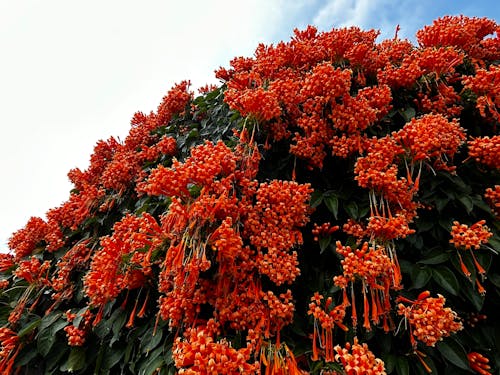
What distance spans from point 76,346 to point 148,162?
1521mm

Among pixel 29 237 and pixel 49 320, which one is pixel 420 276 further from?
pixel 29 237

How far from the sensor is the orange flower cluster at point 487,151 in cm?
193

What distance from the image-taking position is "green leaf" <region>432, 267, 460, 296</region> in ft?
5.40

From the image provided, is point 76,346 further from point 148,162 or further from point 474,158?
point 474,158

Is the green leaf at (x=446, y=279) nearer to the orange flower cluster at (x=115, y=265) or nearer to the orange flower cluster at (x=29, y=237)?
the orange flower cluster at (x=115, y=265)

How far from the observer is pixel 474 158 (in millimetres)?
2078

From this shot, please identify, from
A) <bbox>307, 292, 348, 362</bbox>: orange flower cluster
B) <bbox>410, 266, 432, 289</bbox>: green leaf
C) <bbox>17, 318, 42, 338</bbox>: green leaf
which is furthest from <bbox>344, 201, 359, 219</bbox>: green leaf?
<bbox>17, 318, 42, 338</bbox>: green leaf

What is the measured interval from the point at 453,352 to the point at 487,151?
109 centimetres

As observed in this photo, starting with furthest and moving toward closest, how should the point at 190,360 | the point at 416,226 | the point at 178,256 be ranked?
the point at 416,226, the point at 178,256, the point at 190,360

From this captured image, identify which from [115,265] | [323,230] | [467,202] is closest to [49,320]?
[115,265]

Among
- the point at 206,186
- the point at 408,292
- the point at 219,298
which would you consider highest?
the point at 206,186

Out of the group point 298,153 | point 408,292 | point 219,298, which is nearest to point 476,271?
point 408,292

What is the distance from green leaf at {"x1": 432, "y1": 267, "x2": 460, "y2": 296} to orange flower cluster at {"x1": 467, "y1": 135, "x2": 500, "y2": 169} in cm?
72

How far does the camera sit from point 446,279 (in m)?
1.68
